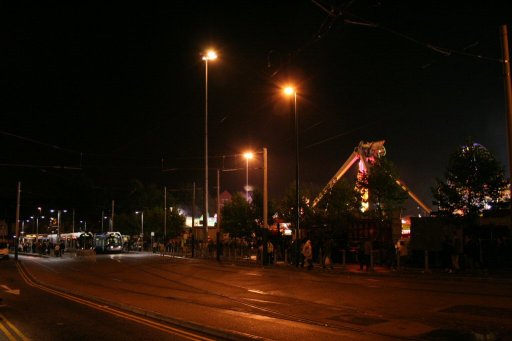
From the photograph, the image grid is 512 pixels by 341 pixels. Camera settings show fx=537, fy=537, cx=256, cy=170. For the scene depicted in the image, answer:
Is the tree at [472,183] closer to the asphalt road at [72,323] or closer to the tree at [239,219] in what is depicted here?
the tree at [239,219]

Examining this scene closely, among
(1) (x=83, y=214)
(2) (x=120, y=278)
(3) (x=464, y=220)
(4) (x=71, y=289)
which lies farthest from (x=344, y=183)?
(1) (x=83, y=214)

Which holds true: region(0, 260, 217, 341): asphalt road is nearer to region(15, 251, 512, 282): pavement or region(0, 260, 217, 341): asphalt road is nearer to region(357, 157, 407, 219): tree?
region(15, 251, 512, 282): pavement

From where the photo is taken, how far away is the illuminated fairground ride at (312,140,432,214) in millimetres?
43062

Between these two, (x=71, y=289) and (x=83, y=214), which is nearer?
(x=71, y=289)

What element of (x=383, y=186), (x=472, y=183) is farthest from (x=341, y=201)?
(x=472, y=183)

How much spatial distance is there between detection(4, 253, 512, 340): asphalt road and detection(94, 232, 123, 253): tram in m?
41.2

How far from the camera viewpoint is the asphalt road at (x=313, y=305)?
10117mm

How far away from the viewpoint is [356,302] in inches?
569

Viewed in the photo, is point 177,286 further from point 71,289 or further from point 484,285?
point 484,285

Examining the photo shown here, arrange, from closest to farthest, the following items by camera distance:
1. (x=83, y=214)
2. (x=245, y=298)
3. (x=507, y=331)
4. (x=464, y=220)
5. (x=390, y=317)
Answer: (x=507, y=331) < (x=390, y=317) < (x=245, y=298) < (x=464, y=220) < (x=83, y=214)

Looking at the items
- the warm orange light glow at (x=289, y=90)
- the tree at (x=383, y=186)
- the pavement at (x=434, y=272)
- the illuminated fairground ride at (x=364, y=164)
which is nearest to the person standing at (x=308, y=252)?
the pavement at (x=434, y=272)

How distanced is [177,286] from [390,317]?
10222 mm

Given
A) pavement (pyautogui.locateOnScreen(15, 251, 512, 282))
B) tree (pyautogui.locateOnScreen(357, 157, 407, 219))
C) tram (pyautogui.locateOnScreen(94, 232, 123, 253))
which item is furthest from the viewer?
tram (pyautogui.locateOnScreen(94, 232, 123, 253))

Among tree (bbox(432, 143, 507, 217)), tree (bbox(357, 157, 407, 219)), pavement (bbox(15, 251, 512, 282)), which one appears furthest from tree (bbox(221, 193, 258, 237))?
pavement (bbox(15, 251, 512, 282))
